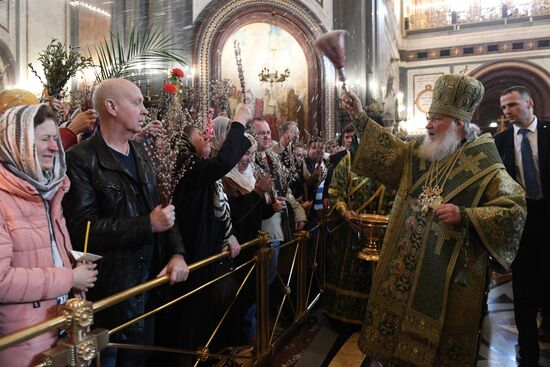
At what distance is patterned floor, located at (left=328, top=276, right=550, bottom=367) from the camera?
9.89 ft

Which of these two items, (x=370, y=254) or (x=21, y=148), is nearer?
(x=21, y=148)

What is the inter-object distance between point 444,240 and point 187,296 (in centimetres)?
138

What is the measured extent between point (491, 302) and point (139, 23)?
29.3ft

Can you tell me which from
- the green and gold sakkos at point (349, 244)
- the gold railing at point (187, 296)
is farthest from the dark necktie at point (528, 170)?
the gold railing at point (187, 296)

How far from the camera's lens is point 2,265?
127 cm

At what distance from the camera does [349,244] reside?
348cm

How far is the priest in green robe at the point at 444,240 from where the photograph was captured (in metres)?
2.16

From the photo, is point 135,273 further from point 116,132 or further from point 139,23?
point 139,23

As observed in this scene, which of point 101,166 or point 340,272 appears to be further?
point 340,272

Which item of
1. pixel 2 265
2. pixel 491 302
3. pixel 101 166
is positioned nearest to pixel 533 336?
pixel 491 302

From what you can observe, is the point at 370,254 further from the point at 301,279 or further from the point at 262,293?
the point at 262,293

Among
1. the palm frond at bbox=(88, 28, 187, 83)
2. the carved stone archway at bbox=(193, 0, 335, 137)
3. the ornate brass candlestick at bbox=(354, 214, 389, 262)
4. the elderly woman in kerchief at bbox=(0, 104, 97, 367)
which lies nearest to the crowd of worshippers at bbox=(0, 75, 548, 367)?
the elderly woman in kerchief at bbox=(0, 104, 97, 367)

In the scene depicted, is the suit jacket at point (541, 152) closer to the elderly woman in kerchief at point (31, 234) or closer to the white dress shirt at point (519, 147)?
the white dress shirt at point (519, 147)

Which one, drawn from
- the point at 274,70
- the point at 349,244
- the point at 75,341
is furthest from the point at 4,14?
the point at 75,341
